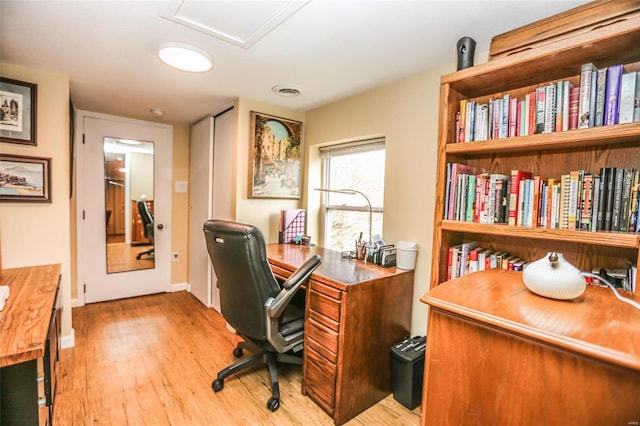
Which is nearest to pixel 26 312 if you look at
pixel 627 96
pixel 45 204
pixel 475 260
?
pixel 45 204

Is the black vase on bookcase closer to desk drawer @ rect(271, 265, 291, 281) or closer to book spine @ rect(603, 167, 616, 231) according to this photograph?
book spine @ rect(603, 167, 616, 231)

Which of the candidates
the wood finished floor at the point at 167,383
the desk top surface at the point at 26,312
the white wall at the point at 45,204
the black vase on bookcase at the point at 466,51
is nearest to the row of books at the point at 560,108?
the black vase on bookcase at the point at 466,51

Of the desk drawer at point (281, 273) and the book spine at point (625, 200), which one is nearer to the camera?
the book spine at point (625, 200)

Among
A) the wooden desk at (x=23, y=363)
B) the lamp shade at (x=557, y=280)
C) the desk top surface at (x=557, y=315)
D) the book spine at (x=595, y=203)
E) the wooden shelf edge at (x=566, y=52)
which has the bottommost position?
the wooden desk at (x=23, y=363)

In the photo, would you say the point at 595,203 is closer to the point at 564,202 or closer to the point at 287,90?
the point at 564,202

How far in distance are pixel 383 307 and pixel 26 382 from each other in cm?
165

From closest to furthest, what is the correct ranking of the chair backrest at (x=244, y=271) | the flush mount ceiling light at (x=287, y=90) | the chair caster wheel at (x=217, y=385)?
the chair backrest at (x=244, y=271)
the chair caster wheel at (x=217, y=385)
the flush mount ceiling light at (x=287, y=90)

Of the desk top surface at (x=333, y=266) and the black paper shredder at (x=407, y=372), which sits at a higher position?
the desk top surface at (x=333, y=266)

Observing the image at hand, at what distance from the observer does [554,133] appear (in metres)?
1.25

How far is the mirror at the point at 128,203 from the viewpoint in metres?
3.37

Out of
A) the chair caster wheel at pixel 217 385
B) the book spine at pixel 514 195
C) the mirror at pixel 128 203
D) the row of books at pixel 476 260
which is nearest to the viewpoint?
the book spine at pixel 514 195

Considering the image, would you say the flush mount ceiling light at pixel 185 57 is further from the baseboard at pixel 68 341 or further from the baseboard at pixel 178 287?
the baseboard at pixel 178 287

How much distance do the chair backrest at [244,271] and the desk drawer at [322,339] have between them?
0.95 feet

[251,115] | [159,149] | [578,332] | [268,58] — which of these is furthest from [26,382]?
[159,149]
